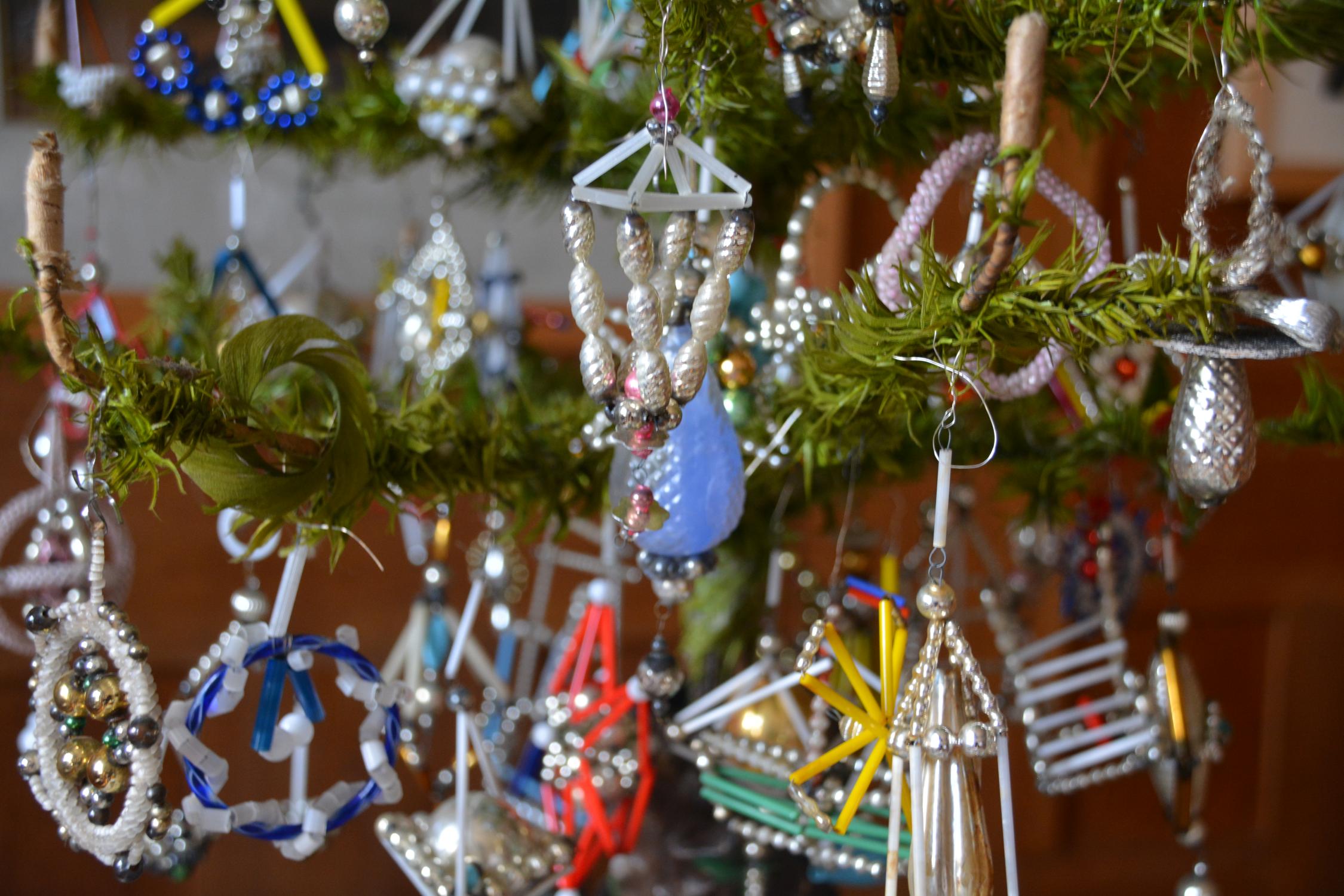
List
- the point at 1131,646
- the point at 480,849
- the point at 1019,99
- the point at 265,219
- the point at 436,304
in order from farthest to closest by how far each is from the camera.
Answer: the point at 1131,646 < the point at 265,219 < the point at 436,304 < the point at 480,849 < the point at 1019,99

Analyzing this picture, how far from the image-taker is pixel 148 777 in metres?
0.38

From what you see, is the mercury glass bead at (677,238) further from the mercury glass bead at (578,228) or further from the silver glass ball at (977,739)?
the silver glass ball at (977,739)

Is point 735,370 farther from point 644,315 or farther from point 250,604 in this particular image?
point 250,604

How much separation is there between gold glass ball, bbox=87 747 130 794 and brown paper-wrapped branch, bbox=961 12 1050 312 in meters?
0.36

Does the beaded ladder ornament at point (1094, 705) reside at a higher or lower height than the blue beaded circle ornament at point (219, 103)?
lower

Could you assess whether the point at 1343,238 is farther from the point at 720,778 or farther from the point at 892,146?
the point at 720,778

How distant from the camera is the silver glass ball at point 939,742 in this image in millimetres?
395

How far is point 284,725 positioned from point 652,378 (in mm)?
263

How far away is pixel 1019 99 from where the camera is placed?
33 centimetres

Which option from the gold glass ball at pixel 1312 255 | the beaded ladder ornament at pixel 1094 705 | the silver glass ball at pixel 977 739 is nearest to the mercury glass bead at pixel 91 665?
the silver glass ball at pixel 977 739

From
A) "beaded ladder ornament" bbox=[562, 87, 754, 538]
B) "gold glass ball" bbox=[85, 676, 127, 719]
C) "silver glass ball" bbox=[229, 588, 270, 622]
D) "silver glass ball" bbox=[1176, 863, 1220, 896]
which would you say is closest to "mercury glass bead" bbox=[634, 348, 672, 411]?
"beaded ladder ornament" bbox=[562, 87, 754, 538]

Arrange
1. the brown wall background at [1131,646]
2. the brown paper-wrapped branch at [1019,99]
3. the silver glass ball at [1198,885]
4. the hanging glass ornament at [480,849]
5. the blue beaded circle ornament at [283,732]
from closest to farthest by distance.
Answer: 1. the brown paper-wrapped branch at [1019,99]
2. the blue beaded circle ornament at [283,732]
3. the hanging glass ornament at [480,849]
4. the silver glass ball at [1198,885]
5. the brown wall background at [1131,646]

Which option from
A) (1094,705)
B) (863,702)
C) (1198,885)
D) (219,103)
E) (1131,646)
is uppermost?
(219,103)

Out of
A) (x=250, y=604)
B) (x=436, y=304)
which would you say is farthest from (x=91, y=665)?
(x=436, y=304)
